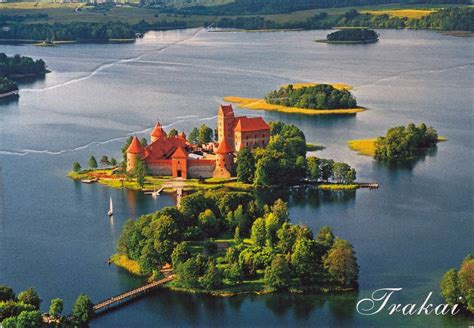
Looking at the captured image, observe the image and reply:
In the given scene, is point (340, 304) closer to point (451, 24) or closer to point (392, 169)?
point (392, 169)

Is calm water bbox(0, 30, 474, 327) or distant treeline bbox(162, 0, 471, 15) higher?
distant treeline bbox(162, 0, 471, 15)

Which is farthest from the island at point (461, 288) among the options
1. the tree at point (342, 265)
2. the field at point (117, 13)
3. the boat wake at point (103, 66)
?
the field at point (117, 13)

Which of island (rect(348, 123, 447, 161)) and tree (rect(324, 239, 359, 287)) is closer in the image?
tree (rect(324, 239, 359, 287))

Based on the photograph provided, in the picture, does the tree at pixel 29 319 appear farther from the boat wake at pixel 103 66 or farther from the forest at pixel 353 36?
the forest at pixel 353 36

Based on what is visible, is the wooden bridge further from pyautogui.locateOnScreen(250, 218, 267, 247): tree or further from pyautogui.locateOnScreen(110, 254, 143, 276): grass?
pyautogui.locateOnScreen(250, 218, 267, 247): tree

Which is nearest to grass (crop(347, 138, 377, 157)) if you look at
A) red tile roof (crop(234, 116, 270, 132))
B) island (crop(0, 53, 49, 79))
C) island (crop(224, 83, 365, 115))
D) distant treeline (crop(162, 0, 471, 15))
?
red tile roof (crop(234, 116, 270, 132))

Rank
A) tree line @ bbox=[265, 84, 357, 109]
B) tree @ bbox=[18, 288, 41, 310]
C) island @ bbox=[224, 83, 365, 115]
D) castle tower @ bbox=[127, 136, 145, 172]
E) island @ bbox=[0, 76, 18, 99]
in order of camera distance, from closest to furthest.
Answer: tree @ bbox=[18, 288, 41, 310], castle tower @ bbox=[127, 136, 145, 172], island @ bbox=[224, 83, 365, 115], tree line @ bbox=[265, 84, 357, 109], island @ bbox=[0, 76, 18, 99]

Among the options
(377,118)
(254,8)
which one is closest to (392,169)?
(377,118)
